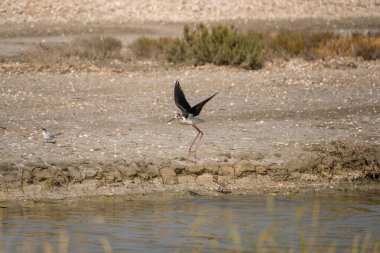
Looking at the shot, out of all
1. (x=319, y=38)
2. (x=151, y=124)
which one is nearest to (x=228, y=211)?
(x=151, y=124)

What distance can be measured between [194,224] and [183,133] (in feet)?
12.4

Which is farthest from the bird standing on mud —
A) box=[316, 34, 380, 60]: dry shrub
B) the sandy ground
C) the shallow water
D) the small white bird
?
box=[316, 34, 380, 60]: dry shrub

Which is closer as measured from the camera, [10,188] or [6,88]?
[10,188]

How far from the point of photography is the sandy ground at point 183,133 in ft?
38.5

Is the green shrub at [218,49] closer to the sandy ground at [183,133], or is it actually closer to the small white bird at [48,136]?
the sandy ground at [183,133]

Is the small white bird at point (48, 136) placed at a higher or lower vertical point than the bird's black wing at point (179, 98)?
lower

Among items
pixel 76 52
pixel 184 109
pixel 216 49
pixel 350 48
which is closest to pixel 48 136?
pixel 184 109

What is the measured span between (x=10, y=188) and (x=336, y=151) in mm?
4434

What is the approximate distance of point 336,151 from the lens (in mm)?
12852

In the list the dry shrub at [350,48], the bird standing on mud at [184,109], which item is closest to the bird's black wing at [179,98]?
the bird standing on mud at [184,109]

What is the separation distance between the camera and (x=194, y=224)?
1020 cm

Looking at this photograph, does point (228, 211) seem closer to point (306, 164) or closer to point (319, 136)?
point (306, 164)

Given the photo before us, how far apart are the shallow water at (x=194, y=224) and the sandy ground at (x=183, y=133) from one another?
407 mm

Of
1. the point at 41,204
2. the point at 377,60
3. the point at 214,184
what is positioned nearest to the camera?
the point at 41,204
